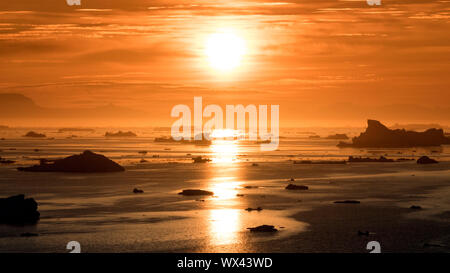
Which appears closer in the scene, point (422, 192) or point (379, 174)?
point (422, 192)

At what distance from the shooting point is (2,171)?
9475 cm

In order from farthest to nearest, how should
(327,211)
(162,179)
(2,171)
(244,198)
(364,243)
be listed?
(2,171) → (162,179) → (244,198) → (327,211) → (364,243)

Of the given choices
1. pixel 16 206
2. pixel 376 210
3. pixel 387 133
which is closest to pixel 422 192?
pixel 376 210

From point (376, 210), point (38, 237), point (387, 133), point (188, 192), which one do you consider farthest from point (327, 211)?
point (387, 133)

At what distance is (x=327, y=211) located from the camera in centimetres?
5278

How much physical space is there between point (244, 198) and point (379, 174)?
131 ft
